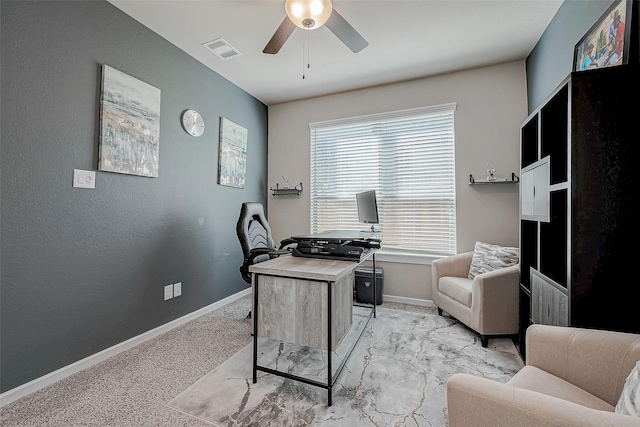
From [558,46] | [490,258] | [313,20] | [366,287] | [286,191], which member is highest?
[558,46]

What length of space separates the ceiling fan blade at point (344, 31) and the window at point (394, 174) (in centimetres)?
154

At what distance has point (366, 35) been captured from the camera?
8.21ft

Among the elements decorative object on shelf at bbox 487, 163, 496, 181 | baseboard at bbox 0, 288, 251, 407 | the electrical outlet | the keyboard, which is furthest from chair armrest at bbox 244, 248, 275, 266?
decorative object on shelf at bbox 487, 163, 496, 181

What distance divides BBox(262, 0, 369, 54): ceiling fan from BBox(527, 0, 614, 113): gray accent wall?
1398 mm

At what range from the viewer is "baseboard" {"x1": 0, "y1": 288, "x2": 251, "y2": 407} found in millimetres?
1614

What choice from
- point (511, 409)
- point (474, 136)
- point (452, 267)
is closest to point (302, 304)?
point (511, 409)

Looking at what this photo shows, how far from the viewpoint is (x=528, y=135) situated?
2076 millimetres

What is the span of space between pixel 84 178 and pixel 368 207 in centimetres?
247

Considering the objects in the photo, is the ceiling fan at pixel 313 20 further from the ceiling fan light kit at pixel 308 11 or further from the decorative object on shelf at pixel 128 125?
the decorative object on shelf at pixel 128 125

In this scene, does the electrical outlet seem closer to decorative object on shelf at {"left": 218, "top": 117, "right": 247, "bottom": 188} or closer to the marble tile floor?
the marble tile floor

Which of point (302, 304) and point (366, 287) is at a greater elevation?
point (302, 304)

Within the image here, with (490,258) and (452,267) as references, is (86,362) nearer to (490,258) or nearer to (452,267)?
(452,267)

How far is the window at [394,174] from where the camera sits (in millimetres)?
3234

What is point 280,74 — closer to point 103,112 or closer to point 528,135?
point 103,112
